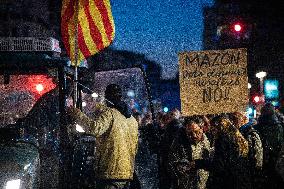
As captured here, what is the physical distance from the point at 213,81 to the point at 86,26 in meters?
2.51

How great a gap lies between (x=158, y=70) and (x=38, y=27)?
1900 inches

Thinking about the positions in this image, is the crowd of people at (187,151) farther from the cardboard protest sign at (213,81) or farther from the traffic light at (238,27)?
the traffic light at (238,27)

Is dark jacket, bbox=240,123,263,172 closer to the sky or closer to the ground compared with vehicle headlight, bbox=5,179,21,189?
closer to the sky

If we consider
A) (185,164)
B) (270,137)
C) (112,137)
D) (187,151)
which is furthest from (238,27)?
(112,137)

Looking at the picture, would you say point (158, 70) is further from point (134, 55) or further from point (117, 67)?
point (117, 67)

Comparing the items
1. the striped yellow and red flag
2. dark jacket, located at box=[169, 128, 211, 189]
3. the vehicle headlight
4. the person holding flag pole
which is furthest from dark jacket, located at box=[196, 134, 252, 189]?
the vehicle headlight

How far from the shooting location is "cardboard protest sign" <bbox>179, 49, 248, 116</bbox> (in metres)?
7.52

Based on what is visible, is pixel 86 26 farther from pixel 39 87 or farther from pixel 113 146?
pixel 113 146

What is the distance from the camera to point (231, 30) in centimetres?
1822

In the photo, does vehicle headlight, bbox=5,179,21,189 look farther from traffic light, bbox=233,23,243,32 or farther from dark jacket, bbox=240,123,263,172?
traffic light, bbox=233,23,243,32

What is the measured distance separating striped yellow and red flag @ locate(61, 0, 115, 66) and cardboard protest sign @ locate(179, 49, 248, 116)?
1574mm

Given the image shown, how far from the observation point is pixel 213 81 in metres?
7.68

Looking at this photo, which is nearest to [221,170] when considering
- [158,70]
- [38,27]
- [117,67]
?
[117,67]

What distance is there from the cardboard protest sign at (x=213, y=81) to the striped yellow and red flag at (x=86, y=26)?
1.57m
